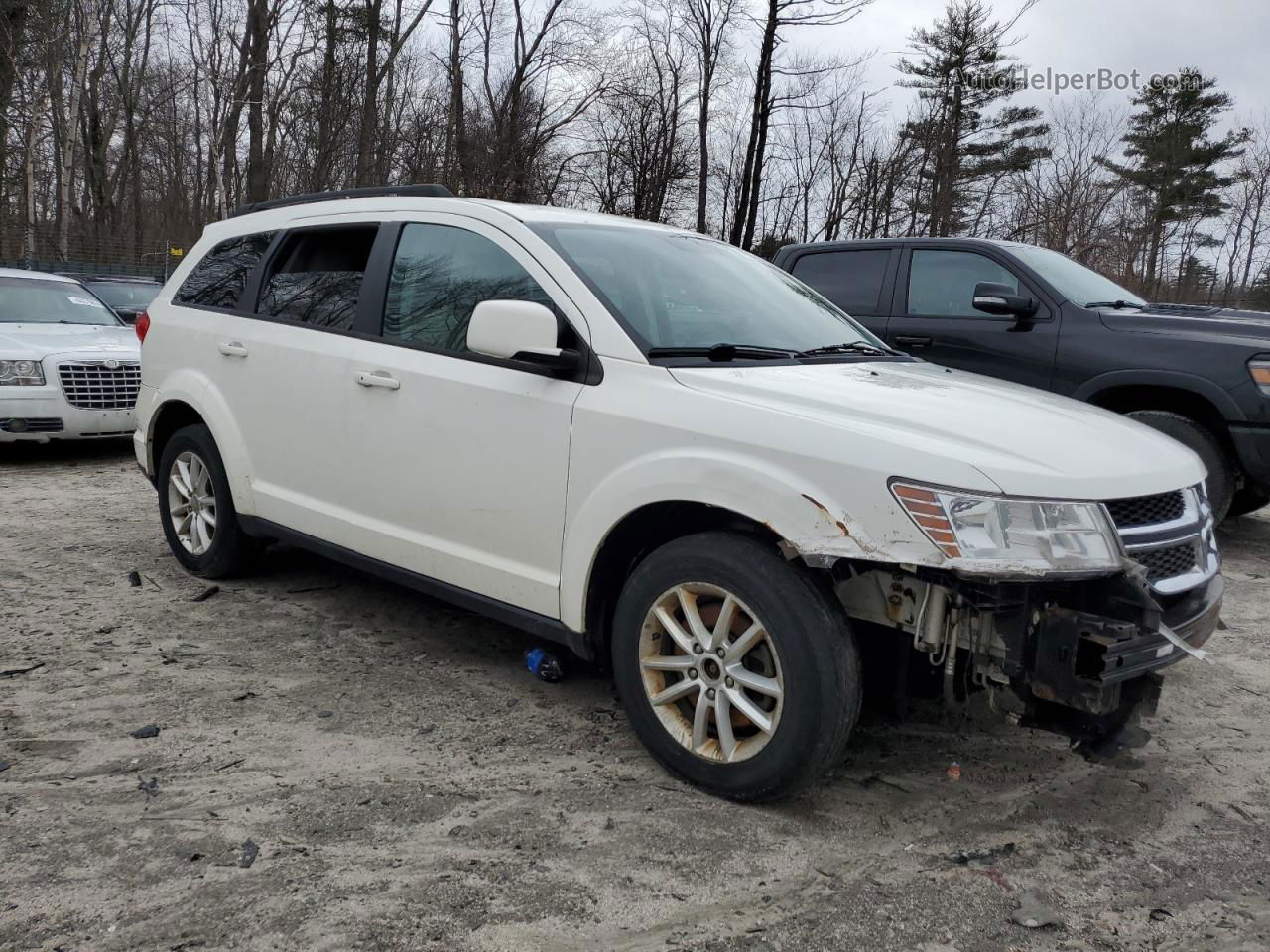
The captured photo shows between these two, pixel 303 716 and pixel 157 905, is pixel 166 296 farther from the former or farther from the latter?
pixel 157 905

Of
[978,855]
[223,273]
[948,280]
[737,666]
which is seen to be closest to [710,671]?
[737,666]

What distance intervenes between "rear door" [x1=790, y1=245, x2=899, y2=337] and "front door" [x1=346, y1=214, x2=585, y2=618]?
13.8 ft

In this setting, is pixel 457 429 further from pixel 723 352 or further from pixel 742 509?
pixel 742 509

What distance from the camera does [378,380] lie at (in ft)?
12.5

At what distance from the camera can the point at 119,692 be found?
3625mm

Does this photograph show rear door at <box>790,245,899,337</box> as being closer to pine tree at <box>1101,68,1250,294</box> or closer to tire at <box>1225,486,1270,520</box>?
tire at <box>1225,486,1270,520</box>

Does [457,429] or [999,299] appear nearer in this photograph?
[457,429]

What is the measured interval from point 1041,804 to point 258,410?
11.2 ft

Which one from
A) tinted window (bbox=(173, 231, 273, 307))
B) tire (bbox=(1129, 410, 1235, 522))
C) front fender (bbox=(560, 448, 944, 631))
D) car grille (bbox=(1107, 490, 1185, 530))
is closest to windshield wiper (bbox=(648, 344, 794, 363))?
front fender (bbox=(560, 448, 944, 631))

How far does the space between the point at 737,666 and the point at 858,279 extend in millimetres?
5404

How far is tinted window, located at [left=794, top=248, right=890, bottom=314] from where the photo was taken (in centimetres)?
756

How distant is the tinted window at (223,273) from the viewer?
4746 millimetres

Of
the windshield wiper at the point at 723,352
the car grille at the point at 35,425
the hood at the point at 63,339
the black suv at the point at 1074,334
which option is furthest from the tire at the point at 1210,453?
the car grille at the point at 35,425

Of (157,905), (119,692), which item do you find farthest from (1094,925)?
(119,692)
